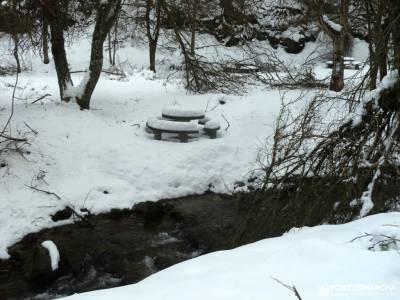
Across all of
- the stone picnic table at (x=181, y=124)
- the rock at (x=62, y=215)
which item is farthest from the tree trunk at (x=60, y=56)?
the rock at (x=62, y=215)

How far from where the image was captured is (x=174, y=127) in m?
11.2

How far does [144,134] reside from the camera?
11.7 m

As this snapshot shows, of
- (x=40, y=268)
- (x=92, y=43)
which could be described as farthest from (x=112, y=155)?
(x=40, y=268)

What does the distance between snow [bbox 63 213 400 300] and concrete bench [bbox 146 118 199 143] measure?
26.8ft

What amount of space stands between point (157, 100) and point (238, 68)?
2694mm

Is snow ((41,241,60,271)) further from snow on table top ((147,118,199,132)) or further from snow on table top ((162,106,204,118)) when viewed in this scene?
snow on table top ((162,106,204,118))

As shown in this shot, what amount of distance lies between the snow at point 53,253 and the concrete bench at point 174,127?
4716 mm

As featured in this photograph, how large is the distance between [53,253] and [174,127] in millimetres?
4956

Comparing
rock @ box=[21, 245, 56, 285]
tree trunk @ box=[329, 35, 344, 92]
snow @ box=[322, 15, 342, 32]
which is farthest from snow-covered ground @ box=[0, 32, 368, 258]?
snow @ box=[322, 15, 342, 32]

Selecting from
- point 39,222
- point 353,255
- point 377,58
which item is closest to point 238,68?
point 39,222

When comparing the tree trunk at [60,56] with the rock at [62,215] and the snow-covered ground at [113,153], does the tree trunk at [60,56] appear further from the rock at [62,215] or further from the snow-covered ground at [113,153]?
the rock at [62,215]

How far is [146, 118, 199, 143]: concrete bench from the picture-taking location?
11.2 meters

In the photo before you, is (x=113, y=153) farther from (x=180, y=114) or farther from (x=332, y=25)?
(x=332, y=25)

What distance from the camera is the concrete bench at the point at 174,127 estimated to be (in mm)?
11180
